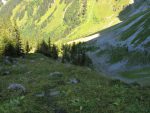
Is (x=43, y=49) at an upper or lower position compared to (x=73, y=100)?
upper

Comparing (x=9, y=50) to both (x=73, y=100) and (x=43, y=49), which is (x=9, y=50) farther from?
(x=73, y=100)

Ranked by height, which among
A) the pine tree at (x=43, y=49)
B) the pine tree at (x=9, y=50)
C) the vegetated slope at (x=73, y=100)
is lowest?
the vegetated slope at (x=73, y=100)

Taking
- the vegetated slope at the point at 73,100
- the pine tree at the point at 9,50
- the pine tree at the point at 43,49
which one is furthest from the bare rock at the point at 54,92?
the pine tree at the point at 43,49

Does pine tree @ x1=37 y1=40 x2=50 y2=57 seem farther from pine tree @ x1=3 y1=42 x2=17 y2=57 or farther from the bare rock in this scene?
the bare rock

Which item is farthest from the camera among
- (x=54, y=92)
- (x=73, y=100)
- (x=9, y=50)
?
(x=9, y=50)

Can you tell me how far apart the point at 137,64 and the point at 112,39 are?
82877 millimetres

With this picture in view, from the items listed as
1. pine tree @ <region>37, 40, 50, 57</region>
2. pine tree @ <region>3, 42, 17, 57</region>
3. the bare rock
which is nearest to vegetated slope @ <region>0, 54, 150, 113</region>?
the bare rock

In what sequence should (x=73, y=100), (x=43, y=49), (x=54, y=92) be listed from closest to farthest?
(x=73, y=100) < (x=54, y=92) < (x=43, y=49)

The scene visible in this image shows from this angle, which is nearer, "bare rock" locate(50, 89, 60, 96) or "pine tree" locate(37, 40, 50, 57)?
"bare rock" locate(50, 89, 60, 96)

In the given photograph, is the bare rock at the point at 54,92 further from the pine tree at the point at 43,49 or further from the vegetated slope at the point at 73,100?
the pine tree at the point at 43,49

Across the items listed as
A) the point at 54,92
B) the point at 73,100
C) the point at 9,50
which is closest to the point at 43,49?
the point at 9,50

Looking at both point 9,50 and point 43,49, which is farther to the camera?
point 43,49

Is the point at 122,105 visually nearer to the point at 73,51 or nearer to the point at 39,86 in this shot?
the point at 39,86

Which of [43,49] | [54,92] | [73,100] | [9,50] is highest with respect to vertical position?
[43,49]
